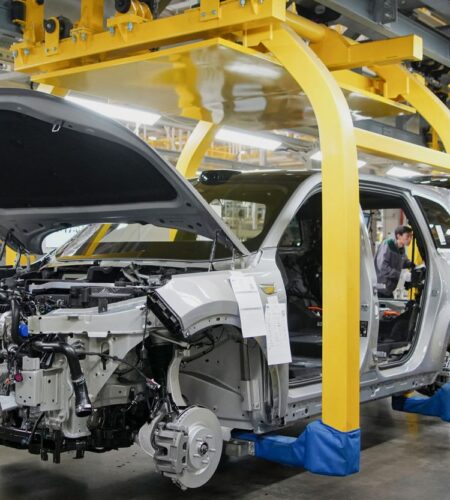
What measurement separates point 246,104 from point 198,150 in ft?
5.41

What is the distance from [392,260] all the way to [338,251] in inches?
229

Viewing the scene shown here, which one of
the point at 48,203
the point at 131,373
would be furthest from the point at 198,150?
the point at 131,373

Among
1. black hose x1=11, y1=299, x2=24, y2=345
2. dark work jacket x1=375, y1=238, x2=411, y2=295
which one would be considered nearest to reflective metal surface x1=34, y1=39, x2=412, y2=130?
black hose x1=11, y1=299, x2=24, y2=345

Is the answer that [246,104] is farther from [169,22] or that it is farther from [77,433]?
[77,433]

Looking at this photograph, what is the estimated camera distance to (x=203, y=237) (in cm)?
449

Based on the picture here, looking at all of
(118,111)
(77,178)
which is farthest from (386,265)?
(77,178)

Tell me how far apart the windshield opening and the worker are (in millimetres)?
4716

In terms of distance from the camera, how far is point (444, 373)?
6.00 meters

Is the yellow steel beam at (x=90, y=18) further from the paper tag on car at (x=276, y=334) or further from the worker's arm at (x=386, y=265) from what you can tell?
the worker's arm at (x=386, y=265)

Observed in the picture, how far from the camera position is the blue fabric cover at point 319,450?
3967 millimetres

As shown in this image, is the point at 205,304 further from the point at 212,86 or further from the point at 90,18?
the point at 90,18

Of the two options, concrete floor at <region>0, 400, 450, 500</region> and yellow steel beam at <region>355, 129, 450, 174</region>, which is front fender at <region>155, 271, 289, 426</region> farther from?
yellow steel beam at <region>355, 129, 450, 174</region>

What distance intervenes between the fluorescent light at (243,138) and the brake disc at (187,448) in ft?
17.9

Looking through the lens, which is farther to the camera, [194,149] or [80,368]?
[194,149]
